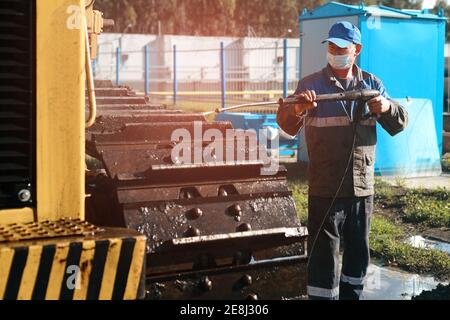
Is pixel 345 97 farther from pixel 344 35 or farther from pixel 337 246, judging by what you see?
pixel 337 246

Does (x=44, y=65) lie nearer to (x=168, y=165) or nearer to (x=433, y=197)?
(x=168, y=165)

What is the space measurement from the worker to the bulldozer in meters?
0.74

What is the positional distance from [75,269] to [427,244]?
508 centimetres

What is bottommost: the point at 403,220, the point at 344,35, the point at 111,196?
the point at 403,220

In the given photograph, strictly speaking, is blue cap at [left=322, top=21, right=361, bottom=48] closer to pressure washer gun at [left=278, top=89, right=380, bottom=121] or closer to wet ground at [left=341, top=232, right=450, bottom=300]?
pressure washer gun at [left=278, top=89, right=380, bottom=121]

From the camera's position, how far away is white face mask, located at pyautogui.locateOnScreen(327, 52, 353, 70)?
191 inches

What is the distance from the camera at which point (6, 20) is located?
291 cm

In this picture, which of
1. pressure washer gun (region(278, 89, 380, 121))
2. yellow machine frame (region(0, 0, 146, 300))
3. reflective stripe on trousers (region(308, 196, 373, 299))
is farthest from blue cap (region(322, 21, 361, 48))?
yellow machine frame (region(0, 0, 146, 300))

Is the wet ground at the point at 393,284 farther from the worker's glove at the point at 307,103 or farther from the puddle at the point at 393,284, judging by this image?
the worker's glove at the point at 307,103

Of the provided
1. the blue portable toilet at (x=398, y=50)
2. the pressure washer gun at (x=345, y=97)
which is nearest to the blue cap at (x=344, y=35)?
the pressure washer gun at (x=345, y=97)

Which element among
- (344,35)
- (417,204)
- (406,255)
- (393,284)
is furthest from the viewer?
(417,204)

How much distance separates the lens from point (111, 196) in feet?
12.0

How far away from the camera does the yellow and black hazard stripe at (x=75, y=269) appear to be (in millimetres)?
2781

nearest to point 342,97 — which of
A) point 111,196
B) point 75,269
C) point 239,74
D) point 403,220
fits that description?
point 111,196
